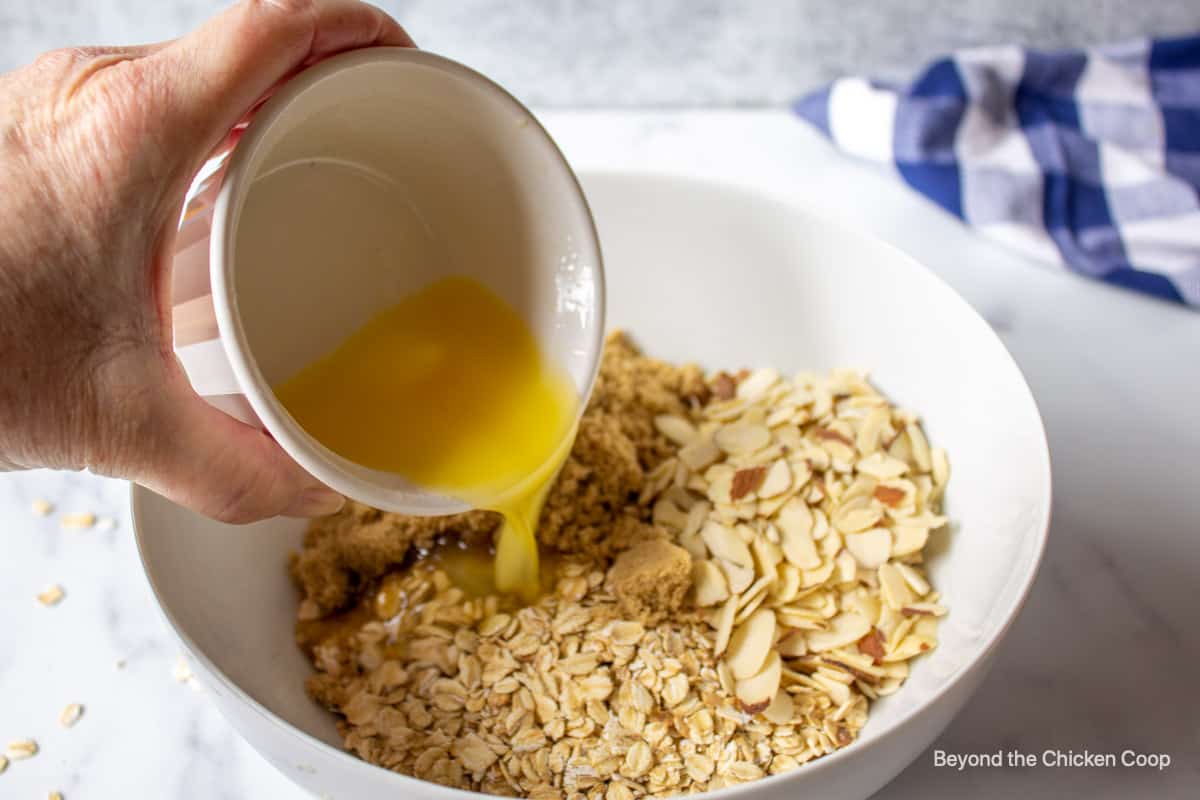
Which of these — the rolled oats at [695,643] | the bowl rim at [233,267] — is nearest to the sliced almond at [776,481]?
the rolled oats at [695,643]

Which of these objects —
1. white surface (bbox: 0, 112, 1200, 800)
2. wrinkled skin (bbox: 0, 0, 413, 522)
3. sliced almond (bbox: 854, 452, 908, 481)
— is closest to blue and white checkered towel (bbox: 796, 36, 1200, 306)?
white surface (bbox: 0, 112, 1200, 800)

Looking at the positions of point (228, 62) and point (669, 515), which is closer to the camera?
point (228, 62)

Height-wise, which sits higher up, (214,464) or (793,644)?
(214,464)

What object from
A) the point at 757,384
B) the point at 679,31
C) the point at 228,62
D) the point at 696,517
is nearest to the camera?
the point at 228,62

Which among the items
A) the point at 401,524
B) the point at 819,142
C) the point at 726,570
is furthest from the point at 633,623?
the point at 819,142

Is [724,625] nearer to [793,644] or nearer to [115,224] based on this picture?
[793,644]

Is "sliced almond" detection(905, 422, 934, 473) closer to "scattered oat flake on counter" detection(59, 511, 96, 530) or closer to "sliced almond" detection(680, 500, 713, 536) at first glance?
"sliced almond" detection(680, 500, 713, 536)

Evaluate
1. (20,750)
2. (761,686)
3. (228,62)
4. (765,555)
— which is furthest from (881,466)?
(20,750)
